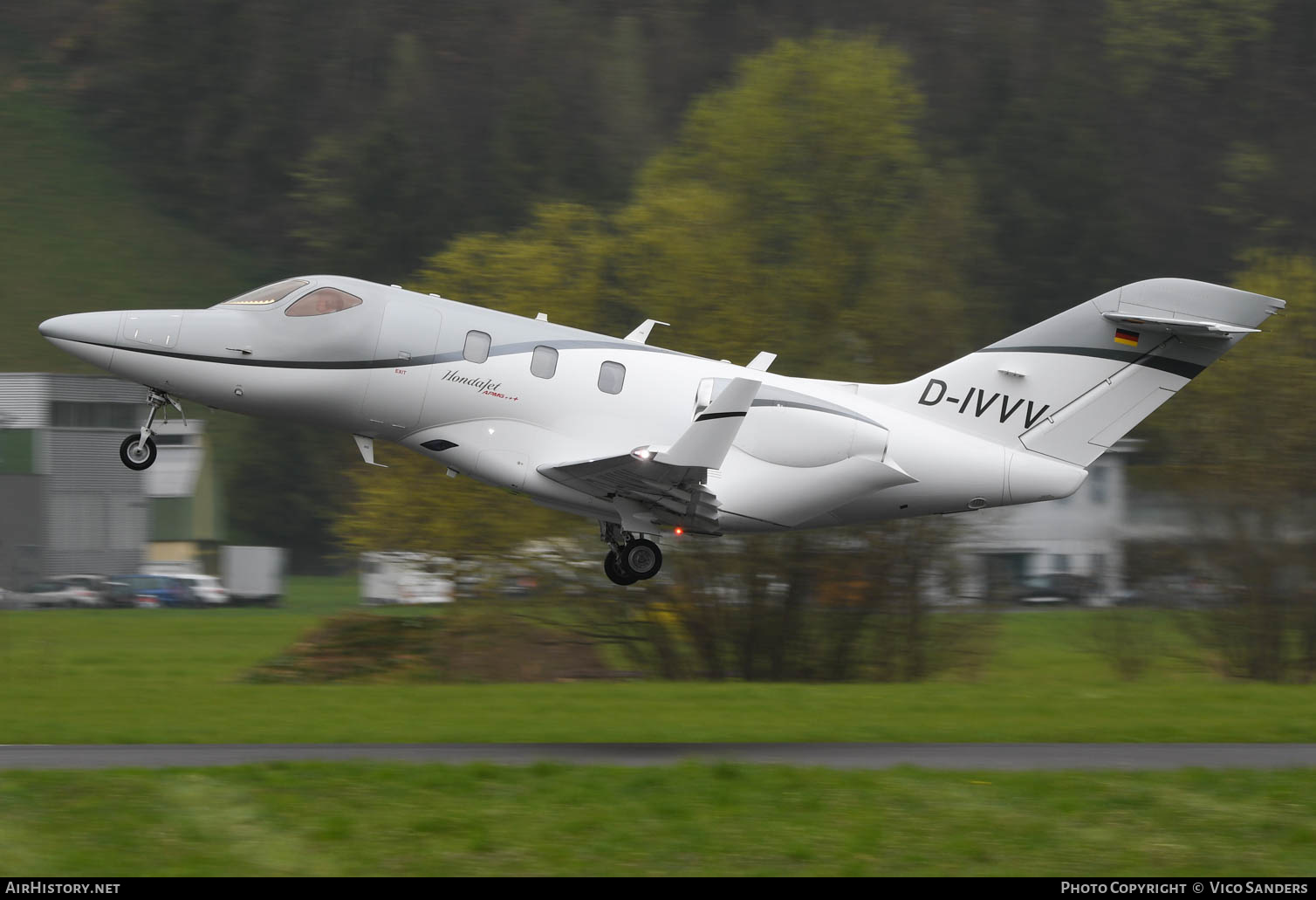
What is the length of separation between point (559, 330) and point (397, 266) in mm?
67790

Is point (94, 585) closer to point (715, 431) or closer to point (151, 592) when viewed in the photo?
point (151, 592)

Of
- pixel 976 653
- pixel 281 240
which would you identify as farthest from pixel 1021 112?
pixel 976 653

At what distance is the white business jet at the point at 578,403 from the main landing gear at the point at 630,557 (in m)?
0.03

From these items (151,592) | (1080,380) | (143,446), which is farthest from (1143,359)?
(151,592)

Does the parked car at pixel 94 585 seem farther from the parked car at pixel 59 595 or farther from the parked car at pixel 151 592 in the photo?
the parked car at pixel 151 592

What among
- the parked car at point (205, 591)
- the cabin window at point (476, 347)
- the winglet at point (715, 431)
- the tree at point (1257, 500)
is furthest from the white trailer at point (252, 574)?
the winglet at point (715, 431)

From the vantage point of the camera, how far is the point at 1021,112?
8850cm

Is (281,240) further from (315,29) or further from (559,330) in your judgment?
(559,330)

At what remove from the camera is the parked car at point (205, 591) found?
61.7m

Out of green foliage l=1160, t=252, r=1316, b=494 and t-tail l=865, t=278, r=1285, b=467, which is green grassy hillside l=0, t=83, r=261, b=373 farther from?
t-tail l=865, t=278, r=1285, b=467

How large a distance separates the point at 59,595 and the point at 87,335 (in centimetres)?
4012

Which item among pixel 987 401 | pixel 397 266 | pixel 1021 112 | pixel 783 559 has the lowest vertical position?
pixel 783 559

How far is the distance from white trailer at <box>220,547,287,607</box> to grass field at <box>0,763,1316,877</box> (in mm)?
46868

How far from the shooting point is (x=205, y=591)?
62.2 m
